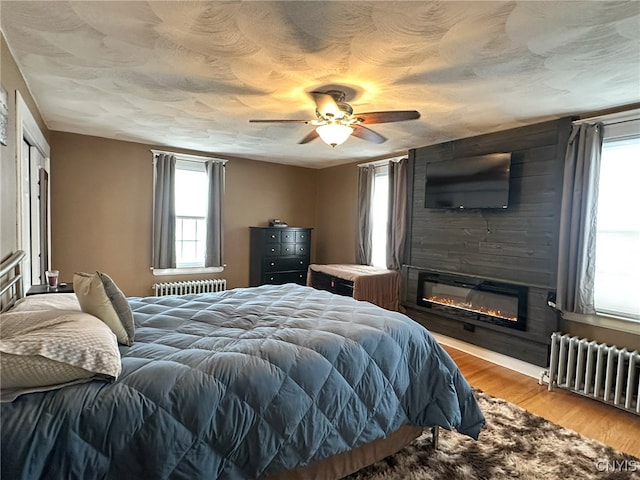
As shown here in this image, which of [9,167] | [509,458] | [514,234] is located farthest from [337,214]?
[9,167]

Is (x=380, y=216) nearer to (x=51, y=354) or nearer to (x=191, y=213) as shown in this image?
(x=191, y=213)

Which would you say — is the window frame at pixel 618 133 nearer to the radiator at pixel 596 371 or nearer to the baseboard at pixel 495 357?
the radiator at pixel 596 371

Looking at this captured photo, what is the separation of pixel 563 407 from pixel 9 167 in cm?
435

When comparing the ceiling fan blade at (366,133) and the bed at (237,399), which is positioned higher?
the ceiling fan blade at (366,133)

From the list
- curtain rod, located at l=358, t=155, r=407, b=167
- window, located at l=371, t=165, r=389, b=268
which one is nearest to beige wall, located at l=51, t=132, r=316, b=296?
curtain rod, located at l=358, t=155, r=407, b=167

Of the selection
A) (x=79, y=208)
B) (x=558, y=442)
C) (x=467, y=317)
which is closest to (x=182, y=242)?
(x=79, y=208)

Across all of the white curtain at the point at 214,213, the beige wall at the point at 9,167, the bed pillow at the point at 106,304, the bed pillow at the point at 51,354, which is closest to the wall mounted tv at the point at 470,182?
the white curtain at the point at 214,213

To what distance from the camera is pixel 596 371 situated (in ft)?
9.44

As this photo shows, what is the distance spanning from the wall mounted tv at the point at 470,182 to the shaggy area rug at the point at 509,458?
6.84 feet

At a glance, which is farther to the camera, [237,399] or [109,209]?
[109,209]

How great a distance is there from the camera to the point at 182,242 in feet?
16.7

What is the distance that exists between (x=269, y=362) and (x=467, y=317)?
120 inches

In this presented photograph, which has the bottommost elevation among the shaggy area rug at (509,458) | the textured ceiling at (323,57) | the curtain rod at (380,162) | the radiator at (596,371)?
the shaggy area rug at (509,458)

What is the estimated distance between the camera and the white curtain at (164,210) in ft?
15.5
